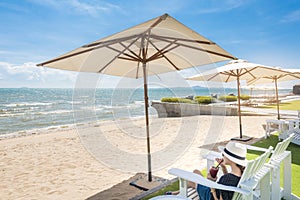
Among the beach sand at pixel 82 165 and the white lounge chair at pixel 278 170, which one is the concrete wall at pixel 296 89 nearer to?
the beach sand at pixel 82 165

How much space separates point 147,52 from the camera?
4.16 m

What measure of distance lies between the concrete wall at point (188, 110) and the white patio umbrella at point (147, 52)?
997cm

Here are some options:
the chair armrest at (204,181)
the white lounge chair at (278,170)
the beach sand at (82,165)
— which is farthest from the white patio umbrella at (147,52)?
the chair armrest at (204,181)

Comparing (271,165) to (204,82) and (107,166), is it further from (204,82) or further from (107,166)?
(204,82)

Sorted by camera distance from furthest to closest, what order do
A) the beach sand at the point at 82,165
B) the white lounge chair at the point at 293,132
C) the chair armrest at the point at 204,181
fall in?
1. the white lounge chair at the point at 293,132
2. the beach sand at the point at 82,165
3. the chair armrest at the point at 204,181

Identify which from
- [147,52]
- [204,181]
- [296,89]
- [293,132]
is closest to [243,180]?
[204,181]

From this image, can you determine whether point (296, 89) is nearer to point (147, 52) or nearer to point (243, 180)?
point (147, 52)

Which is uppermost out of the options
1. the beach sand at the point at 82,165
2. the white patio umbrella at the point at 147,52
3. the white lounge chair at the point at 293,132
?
the white patio umbrella at the point at 147,52

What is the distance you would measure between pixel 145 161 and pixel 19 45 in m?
62.0

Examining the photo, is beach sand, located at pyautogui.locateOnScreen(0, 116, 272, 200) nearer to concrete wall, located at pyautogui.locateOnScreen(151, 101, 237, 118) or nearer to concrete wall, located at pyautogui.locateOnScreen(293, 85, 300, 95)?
concrete wall, located at pyautogui.locateOnScreen(151, 101, 237, 118)

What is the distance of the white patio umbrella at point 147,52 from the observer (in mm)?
2576

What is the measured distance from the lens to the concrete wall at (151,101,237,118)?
13.8 m

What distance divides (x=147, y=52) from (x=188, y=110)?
1161 cm

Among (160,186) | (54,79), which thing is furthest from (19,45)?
(160,186)
